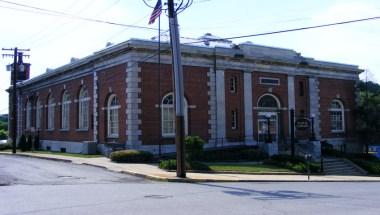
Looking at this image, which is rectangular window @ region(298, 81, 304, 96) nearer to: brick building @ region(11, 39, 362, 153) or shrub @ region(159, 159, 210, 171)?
brick building @ region(11, 39, 362, 153)

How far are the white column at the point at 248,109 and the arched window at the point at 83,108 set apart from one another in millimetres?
12987

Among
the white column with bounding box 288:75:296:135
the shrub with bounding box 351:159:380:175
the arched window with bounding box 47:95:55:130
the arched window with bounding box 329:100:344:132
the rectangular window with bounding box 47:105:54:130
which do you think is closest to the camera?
the shrub with bounding box 351:159:380:175

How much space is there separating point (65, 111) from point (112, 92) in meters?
11.8

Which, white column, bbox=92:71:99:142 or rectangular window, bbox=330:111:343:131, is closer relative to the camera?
white column, bbox=92:71:99:142

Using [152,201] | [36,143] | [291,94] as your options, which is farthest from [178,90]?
[36,143]

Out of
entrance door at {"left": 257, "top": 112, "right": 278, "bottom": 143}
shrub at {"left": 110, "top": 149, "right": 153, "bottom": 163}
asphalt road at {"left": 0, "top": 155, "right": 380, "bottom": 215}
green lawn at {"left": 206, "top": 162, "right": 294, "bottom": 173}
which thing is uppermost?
entrance door at {"left": 257, "top": 112, "right": 278, "bottom": 143}

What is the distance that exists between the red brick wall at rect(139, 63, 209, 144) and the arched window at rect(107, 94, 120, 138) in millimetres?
2841

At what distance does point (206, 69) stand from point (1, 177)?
18779mm

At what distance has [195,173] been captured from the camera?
25266 mm

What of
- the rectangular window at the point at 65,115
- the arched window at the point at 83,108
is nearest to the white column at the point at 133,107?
the arched window at the point at 83,108

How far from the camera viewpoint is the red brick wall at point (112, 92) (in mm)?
33844

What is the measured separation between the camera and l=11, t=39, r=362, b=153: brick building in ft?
110

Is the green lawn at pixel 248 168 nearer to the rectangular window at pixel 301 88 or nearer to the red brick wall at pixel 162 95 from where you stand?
the red brick wall at pixel 162 95

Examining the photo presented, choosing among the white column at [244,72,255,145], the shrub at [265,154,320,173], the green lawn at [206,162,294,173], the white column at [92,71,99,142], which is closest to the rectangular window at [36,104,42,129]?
the white column at [92,71,99,142]
